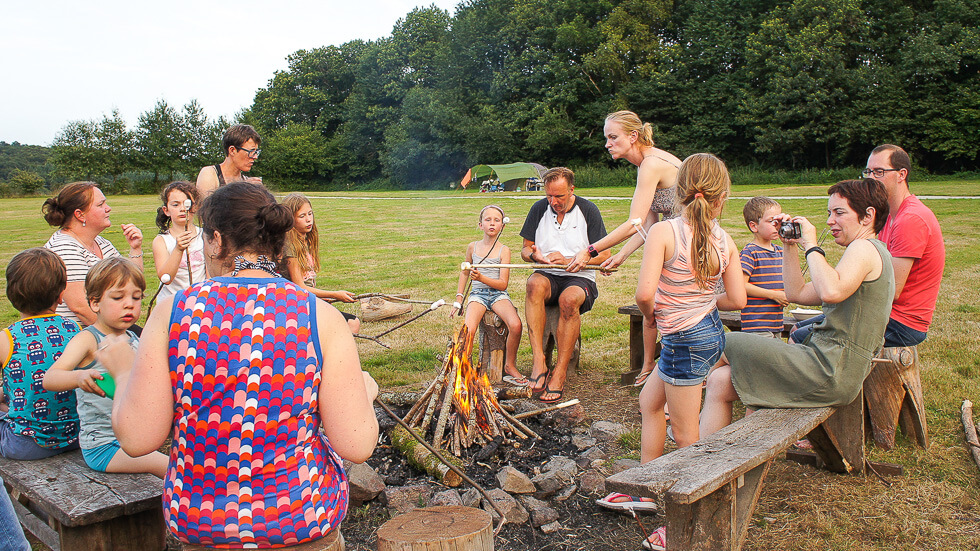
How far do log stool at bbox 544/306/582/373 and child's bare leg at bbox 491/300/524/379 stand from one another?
236 millimetres

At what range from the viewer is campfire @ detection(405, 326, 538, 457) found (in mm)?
3848

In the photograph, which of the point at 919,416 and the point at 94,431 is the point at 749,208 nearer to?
the point at 919,416

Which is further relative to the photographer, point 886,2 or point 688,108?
point 688,108

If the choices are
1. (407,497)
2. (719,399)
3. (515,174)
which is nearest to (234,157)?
(407,497)

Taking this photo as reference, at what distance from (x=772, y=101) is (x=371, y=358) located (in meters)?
33.3

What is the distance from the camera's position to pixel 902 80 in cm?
3050

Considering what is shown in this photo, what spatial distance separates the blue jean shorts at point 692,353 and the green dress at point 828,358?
257 mm

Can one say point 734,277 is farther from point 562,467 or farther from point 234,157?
point 234,157

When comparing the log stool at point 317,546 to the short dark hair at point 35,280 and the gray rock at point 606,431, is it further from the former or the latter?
the gray rock at point 606,431

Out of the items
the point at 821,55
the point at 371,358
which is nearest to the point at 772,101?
the point at 821,55

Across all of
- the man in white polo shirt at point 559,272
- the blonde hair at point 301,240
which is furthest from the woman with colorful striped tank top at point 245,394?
the man in white polo shirt at point 559,272

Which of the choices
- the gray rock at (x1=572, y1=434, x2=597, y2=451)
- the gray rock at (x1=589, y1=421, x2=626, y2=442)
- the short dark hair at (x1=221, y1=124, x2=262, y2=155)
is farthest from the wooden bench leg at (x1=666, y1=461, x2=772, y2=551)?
the short dark hair at (x1=221, y1=124, x2=262, y2=155)

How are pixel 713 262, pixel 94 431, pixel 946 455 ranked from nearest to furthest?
pixel 94 431 → pixel 713 262 → pixel 946 455

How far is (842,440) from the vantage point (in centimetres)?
349
